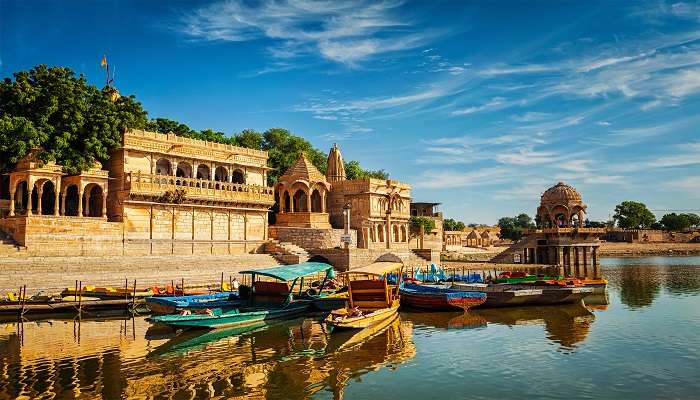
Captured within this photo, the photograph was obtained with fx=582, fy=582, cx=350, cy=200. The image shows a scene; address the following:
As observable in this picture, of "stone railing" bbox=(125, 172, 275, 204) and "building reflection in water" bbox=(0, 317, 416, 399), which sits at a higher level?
"stone railing" bbox=(125, 172, 275, 204)

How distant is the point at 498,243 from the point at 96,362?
378 ft

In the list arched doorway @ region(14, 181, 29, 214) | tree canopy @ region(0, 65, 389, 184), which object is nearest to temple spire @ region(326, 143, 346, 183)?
tree canopy @ region(0, 65, 389, 184)

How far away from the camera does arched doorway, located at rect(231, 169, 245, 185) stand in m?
52.6

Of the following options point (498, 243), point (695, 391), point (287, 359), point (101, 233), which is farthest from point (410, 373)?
point (498, 243)

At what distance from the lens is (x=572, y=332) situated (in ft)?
78.9

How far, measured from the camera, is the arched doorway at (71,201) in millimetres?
43219

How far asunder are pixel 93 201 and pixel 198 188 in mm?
7680

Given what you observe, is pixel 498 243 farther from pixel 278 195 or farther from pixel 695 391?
pixel 695 391

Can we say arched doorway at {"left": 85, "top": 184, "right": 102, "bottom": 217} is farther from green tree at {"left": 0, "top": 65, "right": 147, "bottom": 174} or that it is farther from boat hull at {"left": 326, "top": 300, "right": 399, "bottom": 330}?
boat hull at {"left": 326, "top": 300, "right": 399, "bottom": 330}

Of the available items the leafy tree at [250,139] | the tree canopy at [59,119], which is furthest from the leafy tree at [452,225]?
the tree canopy at [59,119]

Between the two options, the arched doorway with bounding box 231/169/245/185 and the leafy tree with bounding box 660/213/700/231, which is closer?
the arched doorway with bounding box 231/169/245/185

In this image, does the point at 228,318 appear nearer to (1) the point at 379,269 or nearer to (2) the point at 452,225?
(1) the point at 379,269

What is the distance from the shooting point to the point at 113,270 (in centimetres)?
3538

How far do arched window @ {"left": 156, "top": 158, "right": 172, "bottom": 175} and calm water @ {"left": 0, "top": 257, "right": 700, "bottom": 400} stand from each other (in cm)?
2165
